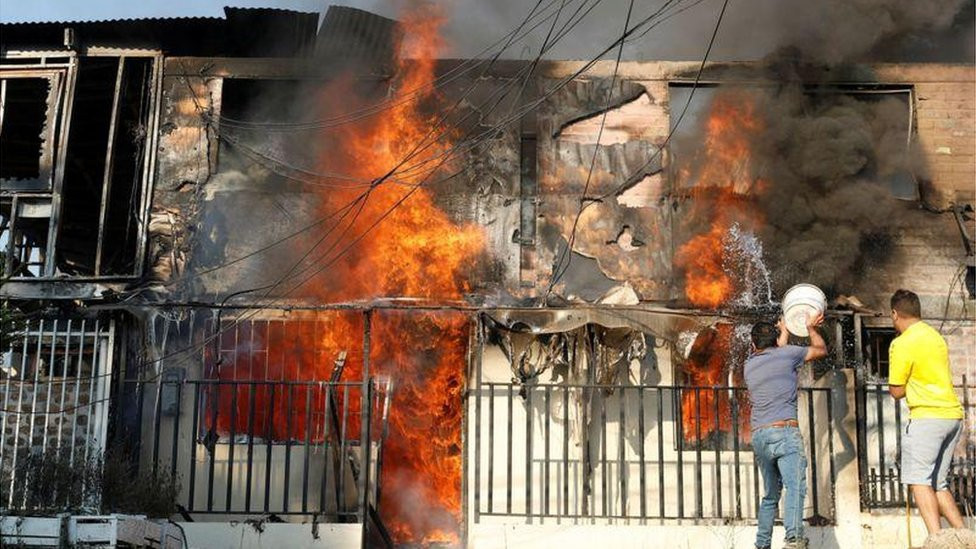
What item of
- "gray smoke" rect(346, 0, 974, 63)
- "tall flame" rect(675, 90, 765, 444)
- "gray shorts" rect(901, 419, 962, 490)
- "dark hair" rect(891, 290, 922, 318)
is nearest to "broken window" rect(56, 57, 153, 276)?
"gray smoke" rect(346, 0, 974, 63)

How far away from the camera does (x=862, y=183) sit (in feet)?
48.3

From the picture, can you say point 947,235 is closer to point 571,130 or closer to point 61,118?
point 571,130

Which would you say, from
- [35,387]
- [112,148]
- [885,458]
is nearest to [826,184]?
[885,458]

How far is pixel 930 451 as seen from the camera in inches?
331

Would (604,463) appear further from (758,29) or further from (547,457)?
(758,29)

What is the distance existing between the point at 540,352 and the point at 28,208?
751 centimetres

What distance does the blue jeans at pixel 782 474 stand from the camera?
8.78 metres

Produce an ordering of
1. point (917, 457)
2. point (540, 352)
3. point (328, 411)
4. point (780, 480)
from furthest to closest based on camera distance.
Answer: point (540, 352)
point (328, 411)
point (780, 480)
point (917, 457)

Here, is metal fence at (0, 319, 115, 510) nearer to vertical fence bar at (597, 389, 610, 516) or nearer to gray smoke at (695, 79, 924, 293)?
vertical fence bar at (597, 389, 610, 516)

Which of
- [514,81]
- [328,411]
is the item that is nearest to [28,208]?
[328,411]

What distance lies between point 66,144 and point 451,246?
5.68m

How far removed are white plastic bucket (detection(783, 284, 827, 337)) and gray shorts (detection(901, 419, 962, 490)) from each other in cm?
185

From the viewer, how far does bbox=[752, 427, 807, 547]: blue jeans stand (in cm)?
878

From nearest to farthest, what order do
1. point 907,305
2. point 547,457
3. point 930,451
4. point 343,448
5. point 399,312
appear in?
point 930,451 → point 907,305 → point 343,448 → point 547,457 → point 399,312
